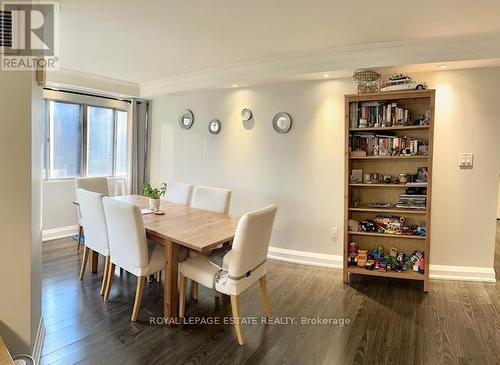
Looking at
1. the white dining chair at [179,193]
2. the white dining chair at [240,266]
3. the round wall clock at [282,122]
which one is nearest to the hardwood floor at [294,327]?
the white dining chair at [240,266]

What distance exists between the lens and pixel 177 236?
7.93 feet

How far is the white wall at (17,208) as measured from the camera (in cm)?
166

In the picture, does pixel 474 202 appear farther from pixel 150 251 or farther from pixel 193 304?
pixel 150 251

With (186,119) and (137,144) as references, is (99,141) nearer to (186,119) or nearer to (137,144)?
(137,144)

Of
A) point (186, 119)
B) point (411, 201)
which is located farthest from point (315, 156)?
point (186, 119)

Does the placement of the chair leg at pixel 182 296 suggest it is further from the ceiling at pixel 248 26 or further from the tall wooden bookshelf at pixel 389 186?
the ceiling at pixel 248 26

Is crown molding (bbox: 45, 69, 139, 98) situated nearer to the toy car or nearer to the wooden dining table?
the wooden dining table

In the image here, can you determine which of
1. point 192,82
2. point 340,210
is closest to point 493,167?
point 340,210

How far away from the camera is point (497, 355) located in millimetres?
2129

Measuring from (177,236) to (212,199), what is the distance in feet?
3.69

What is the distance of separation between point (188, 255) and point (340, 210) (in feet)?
6.03

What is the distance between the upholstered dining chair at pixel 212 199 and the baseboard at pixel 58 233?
236 centimetres

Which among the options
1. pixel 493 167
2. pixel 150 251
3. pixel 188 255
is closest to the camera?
pixel 150 251

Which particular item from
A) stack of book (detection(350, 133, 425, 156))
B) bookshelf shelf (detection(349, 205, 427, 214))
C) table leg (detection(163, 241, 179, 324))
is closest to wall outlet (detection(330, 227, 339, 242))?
bookshelf shelf (detection(349, 205, 427, 214))
